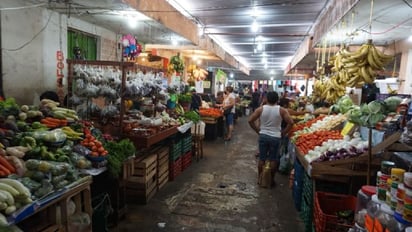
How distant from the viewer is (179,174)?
6.33 meters

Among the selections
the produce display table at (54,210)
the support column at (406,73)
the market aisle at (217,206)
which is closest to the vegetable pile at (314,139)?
the market aisle at (217,206)

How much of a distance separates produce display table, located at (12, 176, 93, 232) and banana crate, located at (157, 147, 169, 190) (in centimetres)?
217

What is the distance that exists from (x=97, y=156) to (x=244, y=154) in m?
5.61

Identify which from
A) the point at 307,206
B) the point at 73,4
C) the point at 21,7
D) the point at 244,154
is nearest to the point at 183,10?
the point at 73,4

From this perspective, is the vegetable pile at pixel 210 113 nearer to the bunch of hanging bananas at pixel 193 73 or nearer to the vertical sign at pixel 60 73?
the bunch of hanging bananas at pixel 193 73

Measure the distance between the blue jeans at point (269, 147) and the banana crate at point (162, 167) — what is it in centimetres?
180

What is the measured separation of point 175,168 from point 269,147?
1.92 metres

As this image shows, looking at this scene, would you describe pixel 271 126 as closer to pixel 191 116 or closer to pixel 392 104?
pixel 392 104

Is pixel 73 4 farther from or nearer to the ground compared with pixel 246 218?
farther from the ground

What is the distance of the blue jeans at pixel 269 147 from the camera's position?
18.0ft

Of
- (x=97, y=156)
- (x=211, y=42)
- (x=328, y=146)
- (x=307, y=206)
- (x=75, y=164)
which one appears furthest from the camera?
(x=211, y=42)

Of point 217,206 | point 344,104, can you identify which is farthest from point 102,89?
point 344,104

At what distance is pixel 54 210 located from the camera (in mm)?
2783

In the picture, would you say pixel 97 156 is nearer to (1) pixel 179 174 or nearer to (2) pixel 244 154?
(1) pixel 179 174
